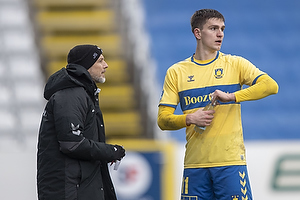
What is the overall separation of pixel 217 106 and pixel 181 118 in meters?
0.25

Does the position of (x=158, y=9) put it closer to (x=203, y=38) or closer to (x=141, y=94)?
(x=141, y=94)

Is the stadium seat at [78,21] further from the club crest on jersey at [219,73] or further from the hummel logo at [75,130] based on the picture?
the hummel logo at [75,130]

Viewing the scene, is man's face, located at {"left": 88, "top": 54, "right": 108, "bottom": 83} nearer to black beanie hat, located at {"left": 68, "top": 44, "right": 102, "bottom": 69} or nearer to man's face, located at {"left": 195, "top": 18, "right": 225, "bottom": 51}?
black beanie hat, located at {"left": 68, "top": 44, "right": 102, "bottom": 69}

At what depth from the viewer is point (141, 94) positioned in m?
10.3

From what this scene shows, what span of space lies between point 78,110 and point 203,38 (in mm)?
1038

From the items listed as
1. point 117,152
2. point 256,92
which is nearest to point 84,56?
point 117,152

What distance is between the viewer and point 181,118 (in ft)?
12.3

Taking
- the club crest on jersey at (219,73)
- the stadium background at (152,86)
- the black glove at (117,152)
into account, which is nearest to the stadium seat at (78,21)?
the stadium background at (152,86)

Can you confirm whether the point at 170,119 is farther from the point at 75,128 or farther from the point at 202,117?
the point at 75,128

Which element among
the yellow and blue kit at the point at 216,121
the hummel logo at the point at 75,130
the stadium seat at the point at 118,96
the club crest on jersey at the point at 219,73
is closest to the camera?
the hummel logo at the point at 75,130

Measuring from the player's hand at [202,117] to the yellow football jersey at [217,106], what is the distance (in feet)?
0.46

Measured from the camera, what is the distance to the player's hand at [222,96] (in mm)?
3596

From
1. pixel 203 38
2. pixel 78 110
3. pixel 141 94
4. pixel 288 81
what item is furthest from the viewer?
pixel 288 81

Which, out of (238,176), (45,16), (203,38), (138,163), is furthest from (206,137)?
(45,16)
